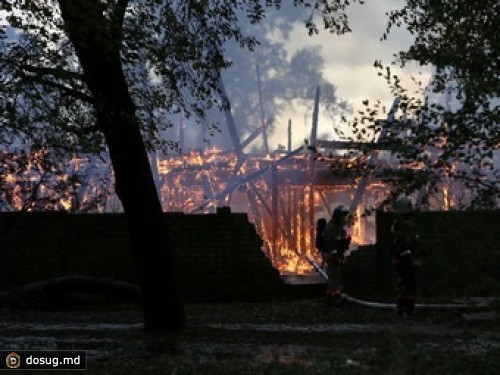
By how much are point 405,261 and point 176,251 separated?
5.49 metres

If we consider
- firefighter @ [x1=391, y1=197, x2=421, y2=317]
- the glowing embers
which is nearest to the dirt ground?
firefighter @ [x1=391, y1=197, x2=421, y2=317]

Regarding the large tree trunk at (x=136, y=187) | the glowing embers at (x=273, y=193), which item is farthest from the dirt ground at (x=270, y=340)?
the glowing embers at (x=273, y=193)

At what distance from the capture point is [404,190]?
7086 mm

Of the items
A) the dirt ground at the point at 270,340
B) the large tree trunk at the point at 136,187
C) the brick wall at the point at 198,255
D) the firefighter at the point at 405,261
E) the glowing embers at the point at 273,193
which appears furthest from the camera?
the glowing embers at the point at 273,193

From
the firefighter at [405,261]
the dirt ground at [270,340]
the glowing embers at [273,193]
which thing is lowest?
the dirt ground at [270,340]

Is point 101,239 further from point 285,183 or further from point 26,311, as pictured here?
point 285,183

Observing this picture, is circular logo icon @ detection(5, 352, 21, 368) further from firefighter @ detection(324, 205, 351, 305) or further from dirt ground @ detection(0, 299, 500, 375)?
firefighter @ detection(324, 205, 351, 305)

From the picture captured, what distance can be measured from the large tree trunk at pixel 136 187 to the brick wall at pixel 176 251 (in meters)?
5.18

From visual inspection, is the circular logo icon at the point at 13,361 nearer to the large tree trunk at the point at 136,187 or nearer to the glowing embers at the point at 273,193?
the large tree trunk at the point at 136,187

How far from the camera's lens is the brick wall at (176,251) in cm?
1591

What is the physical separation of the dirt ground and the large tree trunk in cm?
52

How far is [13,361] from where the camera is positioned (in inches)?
296

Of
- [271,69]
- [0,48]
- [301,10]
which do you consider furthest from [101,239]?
[301,10]

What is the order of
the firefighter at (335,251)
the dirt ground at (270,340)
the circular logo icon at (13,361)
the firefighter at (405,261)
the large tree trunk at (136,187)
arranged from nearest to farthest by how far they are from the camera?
the dirt ground at (270,340) → the circular logo icon at (13,361) → the large tree trunk at (136,187) → the firefighter at (405,261) → the firefighter at (335,251)
